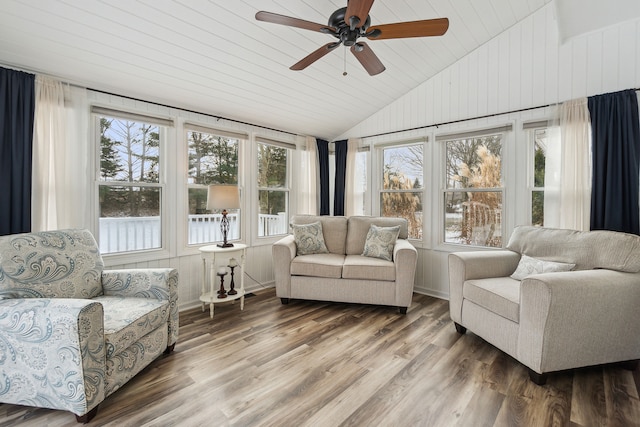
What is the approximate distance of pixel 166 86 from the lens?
2762mm

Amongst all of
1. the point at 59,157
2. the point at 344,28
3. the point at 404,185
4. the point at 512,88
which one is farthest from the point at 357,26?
the point at 404,185

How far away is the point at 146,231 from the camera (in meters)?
3.06

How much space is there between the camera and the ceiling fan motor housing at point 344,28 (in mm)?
1789

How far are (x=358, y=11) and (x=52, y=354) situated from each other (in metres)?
2.42

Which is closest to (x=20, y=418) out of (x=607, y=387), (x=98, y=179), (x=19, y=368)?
(x=19, y=368)

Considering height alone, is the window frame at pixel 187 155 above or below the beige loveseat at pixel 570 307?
above

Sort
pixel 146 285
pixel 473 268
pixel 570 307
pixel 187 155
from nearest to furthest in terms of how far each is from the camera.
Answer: pixel 570 307
pixel 146 285
pixel 473 268
pixel 187 155

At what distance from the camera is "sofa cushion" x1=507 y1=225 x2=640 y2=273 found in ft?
6.81

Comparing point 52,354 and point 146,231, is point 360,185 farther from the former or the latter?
point 52,354

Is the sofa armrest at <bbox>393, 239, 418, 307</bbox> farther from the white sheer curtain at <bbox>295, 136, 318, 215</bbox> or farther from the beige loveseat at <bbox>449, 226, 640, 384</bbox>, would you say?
the white sheer curtain at <bbox>295, 136, 318, 215</bbox>

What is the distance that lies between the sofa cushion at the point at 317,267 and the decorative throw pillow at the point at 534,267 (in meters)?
1.62

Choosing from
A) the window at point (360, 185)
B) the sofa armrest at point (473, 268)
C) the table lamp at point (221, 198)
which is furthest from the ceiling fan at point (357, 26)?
the window at point (360, 185)

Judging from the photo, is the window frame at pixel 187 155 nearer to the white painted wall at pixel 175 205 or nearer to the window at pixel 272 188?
the white painted wall at pixel 175 205

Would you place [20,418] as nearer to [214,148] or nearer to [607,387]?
[214,148]
